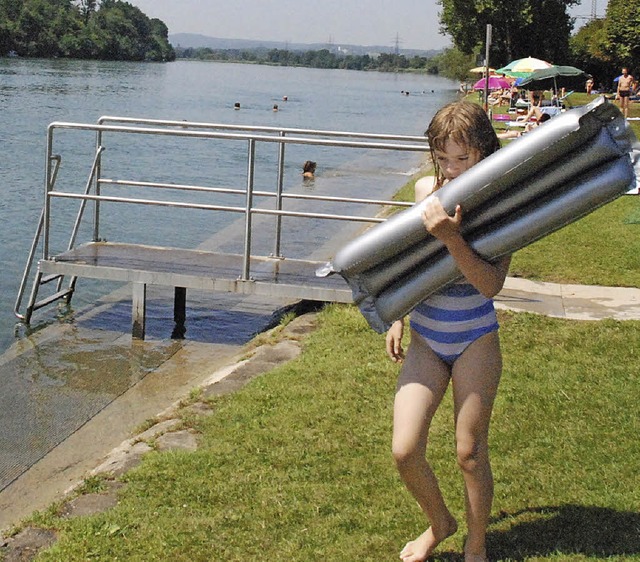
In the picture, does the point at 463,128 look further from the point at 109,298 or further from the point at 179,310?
the point at 109,298

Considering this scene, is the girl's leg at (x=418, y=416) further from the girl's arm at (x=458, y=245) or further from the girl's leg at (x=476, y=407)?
the girl's arm at (x=458, y=245)

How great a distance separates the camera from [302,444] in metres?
5.76

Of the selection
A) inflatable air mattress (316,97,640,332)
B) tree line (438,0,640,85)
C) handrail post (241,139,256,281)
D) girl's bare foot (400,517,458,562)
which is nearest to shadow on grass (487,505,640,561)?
girl's bare foot (400,517,458,562)

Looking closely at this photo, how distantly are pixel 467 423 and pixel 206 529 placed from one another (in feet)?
4.62

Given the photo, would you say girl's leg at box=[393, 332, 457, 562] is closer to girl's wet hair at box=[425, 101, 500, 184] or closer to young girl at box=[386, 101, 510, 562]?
young girl at box=[386, 101, 510, 562]

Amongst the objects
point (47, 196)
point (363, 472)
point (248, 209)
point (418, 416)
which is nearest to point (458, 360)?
point (418, 416)

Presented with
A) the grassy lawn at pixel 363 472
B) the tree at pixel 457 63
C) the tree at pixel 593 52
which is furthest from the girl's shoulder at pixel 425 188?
the tree at pixel 457 63

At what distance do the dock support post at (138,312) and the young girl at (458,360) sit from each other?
6.03 m

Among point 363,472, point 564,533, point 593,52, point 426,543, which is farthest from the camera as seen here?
point 593,52

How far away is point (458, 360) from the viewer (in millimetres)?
3990

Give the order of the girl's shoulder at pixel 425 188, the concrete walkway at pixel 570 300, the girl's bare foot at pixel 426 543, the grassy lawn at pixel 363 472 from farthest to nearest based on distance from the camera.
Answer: the concrete walkway at pixel 570 300 < the grassy lawn at pixel 363 472 < the girl's bare foot at pixel 426 543 < the girl's shoulder at pixel 425 188

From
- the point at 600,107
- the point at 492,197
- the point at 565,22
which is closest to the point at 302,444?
the point at 492,197

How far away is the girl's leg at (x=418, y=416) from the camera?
156 inches

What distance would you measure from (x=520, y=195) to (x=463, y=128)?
1.07 ft
